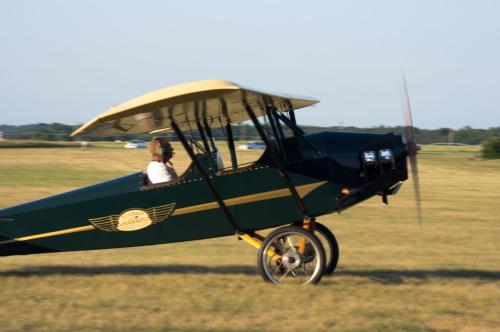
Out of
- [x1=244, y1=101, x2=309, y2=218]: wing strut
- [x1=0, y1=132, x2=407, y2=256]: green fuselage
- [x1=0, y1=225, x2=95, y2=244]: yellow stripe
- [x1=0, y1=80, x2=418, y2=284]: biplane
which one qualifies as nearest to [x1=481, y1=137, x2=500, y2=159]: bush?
[x1=0, y1=80, x2=418, y2=284]: biplane

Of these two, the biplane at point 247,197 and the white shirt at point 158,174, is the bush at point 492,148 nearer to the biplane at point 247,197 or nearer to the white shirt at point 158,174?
the biplane at point 247,197

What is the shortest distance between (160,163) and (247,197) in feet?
4.08

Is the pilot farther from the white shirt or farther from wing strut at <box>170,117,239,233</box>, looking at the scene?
wing strut at <box>170,117,239,233</box>

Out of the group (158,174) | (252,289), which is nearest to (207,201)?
(158,174)

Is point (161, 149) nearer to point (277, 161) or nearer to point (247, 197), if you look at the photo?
point (247, 197)

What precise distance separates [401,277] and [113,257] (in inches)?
177

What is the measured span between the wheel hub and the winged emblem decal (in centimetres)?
147

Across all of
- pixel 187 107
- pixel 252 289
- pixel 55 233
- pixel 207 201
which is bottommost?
pixel 252 289

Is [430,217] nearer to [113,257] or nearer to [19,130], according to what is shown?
[113,257]

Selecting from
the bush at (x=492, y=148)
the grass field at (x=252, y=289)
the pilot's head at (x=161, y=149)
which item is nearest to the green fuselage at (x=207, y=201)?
the pilot's head at (x=161, y=149)

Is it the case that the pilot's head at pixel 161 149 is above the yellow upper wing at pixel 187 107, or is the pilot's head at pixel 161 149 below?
below

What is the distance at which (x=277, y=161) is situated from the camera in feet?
26.0

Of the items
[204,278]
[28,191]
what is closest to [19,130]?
[28,191]

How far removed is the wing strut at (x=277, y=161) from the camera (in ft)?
25.9
